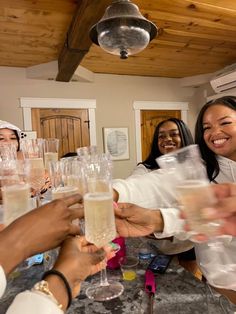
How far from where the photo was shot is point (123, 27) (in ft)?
4.66

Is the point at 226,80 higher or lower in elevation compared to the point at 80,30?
lower

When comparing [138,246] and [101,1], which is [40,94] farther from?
[138,246]

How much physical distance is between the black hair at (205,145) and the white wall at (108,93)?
274 centimetres

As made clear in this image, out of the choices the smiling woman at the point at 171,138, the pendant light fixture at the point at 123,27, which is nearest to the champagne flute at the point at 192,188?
the pendant light fixture at the point at 123,27

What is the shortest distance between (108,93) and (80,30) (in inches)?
80.6

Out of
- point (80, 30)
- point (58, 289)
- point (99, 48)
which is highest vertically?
point (99, 48)

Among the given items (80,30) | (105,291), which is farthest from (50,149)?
(80,30)

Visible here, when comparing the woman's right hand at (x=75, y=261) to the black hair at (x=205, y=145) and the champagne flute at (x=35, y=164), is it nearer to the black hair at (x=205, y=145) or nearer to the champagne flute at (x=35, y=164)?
Answer: the champagne flute at (x=35, y=164)

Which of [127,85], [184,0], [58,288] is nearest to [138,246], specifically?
[58,288]

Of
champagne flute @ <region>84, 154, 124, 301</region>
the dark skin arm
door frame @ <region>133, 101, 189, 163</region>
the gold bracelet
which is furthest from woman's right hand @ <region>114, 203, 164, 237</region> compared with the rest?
door frame @ <region>133, 101, 189, 163</region>

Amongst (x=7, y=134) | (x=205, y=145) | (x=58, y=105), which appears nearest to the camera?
(x=205, y=145)

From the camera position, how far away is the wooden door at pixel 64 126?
3904mm

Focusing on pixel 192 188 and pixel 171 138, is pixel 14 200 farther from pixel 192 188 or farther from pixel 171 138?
pixel 171 138

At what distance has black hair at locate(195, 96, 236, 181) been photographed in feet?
4.81
